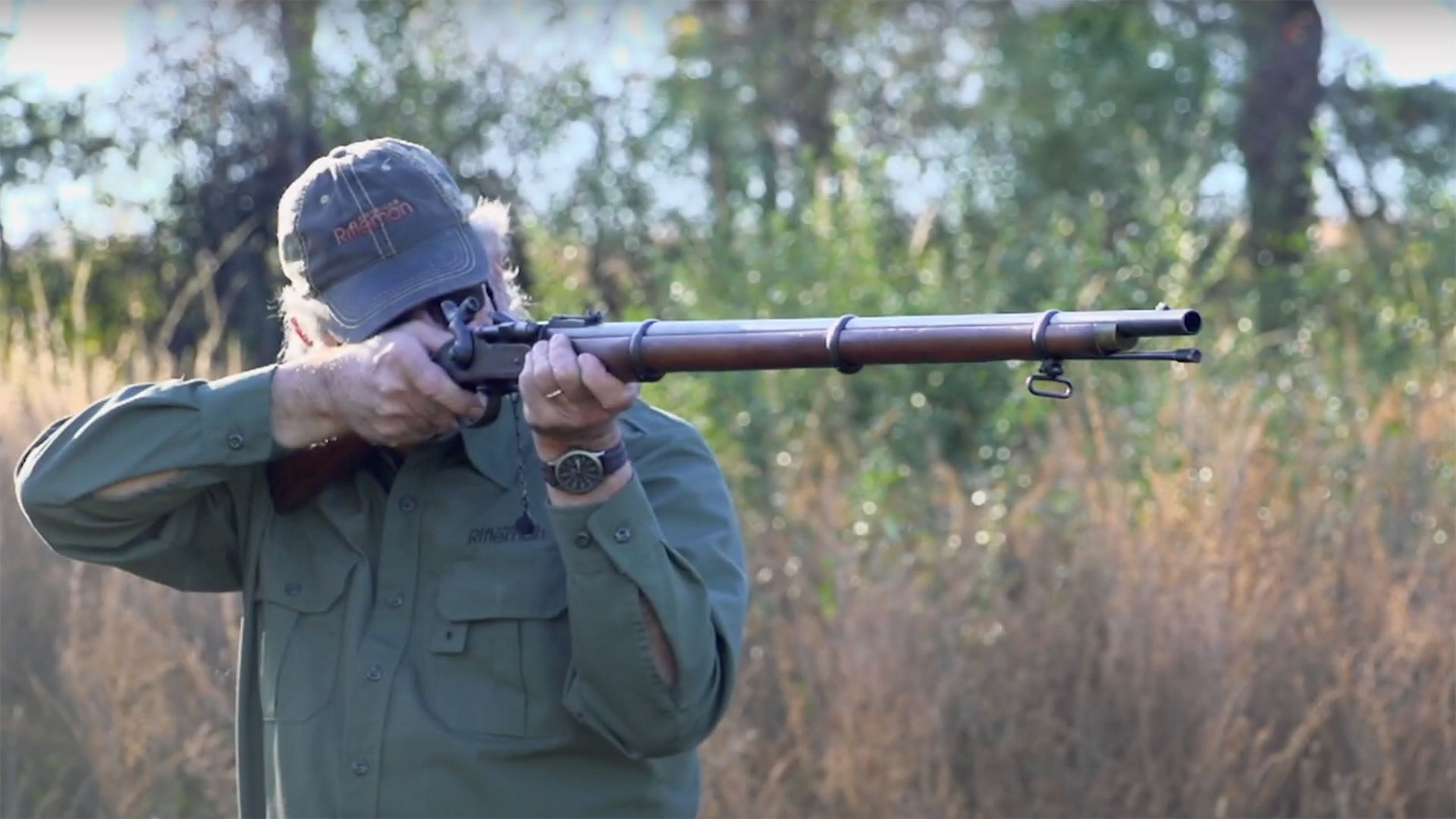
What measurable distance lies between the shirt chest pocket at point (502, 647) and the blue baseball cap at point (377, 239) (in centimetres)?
45

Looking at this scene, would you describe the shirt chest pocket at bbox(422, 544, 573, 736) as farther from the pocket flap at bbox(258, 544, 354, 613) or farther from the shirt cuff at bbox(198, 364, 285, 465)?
the shirt cuff at bbox(198, 364, 285, 465)

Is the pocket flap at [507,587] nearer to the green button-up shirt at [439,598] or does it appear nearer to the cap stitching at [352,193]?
the green button-up shirt at [439,598]

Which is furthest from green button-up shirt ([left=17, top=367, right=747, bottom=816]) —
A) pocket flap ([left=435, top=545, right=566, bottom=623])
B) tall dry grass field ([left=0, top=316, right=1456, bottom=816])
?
tall dry grass field ([left=0, top=316, right=1456, bottom=816])

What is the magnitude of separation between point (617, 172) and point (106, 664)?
6.13 metres

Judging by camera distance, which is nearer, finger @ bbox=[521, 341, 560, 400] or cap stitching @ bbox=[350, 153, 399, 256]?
finger @ bbox=[521, 341, 560, 400]

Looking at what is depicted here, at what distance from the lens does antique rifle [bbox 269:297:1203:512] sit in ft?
8.36

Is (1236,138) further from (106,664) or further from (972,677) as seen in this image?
(106,664)

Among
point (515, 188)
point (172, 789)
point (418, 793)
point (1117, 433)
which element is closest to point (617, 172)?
point (515, 188)

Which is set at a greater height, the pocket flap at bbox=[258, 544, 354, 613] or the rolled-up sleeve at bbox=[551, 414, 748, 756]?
the pocket flap at bbox=[258, 544, 354, 613]

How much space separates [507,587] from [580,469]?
277mm

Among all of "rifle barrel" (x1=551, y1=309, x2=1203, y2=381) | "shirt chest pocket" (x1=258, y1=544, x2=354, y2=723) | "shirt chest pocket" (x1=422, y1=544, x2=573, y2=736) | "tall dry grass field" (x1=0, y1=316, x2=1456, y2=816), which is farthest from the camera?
"tall dry grass field" (x1=0, y1=316, x2=1456, y2=816)

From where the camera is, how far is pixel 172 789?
5973 millimetres

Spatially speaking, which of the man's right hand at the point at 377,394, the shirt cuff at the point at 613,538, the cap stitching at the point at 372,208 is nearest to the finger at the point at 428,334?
the man's right hand at the point at 377,394

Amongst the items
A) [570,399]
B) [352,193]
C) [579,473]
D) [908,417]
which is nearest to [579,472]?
[579,473]
